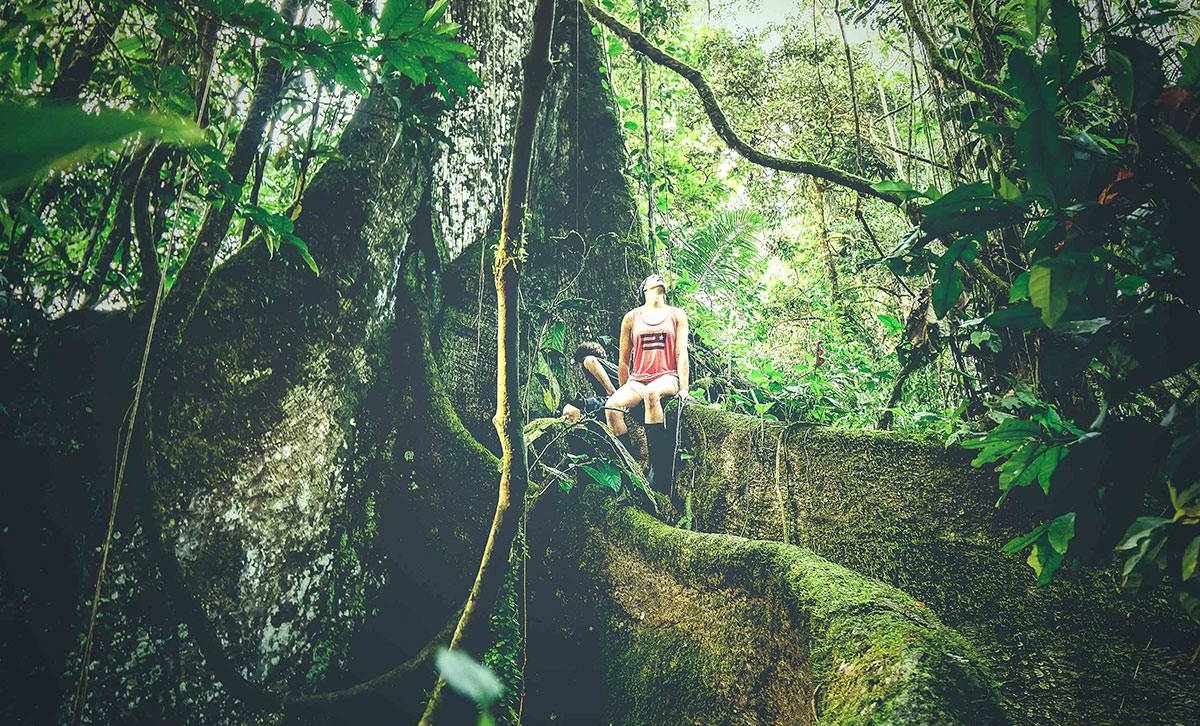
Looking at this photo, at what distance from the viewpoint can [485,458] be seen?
2.92 meters

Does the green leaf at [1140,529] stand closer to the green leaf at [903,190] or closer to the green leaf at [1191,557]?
the green leaf at [1191,557]

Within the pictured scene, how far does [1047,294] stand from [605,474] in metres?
2.14

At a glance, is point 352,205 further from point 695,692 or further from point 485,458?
point 695,692

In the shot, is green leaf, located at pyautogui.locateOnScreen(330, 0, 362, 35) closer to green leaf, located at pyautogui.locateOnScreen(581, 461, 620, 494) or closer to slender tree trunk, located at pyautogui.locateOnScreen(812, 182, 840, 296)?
green leaf, located at pyautogui.locateOnScreen(581, 461, 620, 494)

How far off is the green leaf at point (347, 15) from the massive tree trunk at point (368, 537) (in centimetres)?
150

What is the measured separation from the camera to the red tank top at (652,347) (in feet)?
12.2

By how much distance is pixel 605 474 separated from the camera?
10.1 ft

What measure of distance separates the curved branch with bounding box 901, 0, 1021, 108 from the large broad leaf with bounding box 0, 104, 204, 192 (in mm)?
2919

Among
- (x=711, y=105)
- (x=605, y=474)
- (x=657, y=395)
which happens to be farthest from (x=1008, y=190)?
(x=711, y=105)

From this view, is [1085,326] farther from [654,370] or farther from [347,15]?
[654,370]

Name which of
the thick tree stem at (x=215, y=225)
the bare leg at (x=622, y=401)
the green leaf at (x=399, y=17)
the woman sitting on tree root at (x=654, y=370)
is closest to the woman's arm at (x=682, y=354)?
the woman sitting on tree root at (x=654, y=370)

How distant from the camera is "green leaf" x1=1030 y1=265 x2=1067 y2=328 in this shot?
1.41 metres

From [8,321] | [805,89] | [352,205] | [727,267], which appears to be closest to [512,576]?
[352,205]

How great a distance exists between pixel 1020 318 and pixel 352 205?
2733mm
